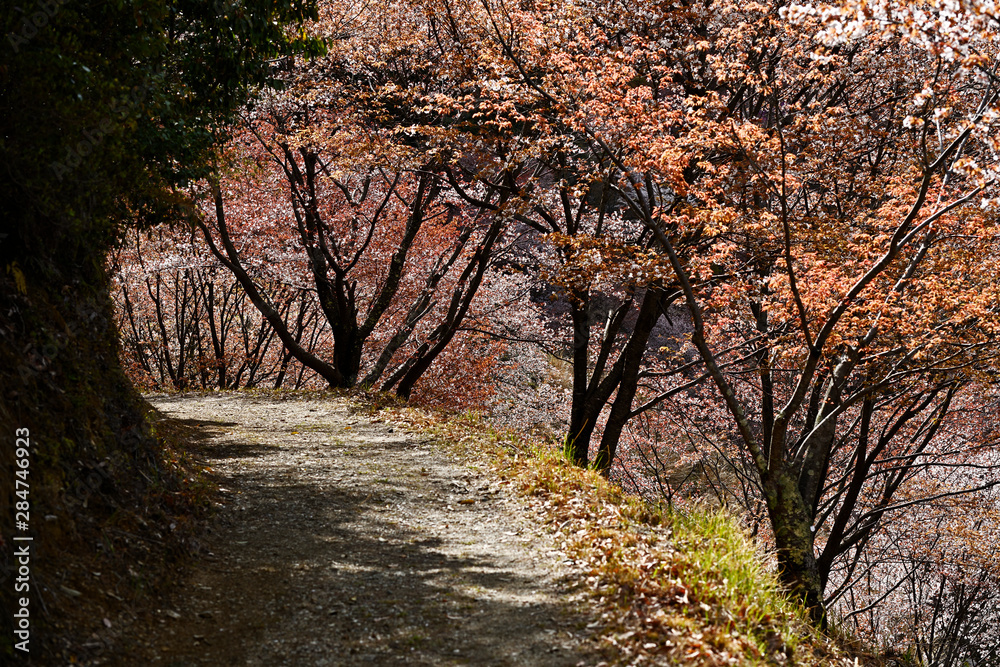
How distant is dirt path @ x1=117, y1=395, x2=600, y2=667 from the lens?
160 inches

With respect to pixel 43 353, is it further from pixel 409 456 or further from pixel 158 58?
pixel 409 456

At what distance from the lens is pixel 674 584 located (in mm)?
4605

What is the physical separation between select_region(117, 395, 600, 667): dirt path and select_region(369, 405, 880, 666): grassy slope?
9.8 inches

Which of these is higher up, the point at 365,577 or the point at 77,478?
the point at 77,478

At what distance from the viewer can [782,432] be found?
7.24 meters

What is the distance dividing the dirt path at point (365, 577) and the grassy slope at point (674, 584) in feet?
0.82

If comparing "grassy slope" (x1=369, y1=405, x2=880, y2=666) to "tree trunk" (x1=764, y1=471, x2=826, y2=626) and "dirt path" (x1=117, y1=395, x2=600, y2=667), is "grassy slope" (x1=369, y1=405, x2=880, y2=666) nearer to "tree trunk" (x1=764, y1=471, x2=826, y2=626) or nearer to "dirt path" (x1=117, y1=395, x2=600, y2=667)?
"dirt path" (x1=117, y1=395, x2=600, y2=667)

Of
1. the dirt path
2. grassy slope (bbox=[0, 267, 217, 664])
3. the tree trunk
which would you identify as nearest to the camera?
grassy slope (bbox=[0, 267, 217, 664])

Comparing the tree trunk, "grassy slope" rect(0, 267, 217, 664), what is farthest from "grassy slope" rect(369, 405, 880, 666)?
"grassy slope" rect(0, 267, 217, 664)

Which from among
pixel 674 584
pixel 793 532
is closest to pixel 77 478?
pixel 674 584

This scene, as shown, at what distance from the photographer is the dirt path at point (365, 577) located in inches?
160

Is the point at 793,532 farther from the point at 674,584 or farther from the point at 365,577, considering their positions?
the point at 365,577

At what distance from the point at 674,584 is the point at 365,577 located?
83.2 inches

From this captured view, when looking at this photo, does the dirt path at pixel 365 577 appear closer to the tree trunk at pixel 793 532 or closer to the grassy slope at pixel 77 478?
the grassy slope at pixel 77 478
